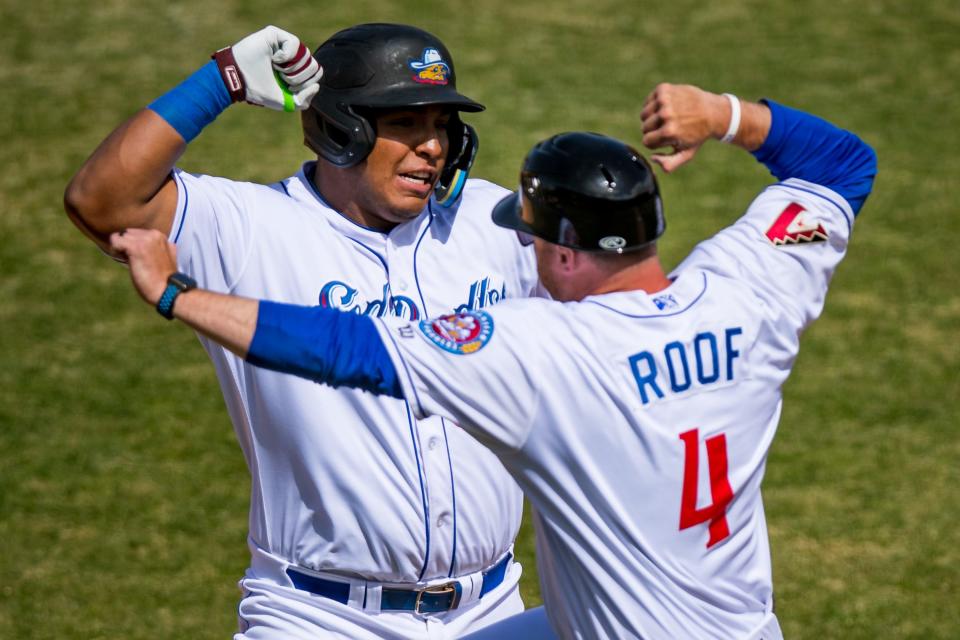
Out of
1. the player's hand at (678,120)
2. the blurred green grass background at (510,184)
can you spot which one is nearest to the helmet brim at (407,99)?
the player's hand at (678,120)

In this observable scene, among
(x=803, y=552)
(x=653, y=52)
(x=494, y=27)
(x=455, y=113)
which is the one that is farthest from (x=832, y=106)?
(x=455, y=113)

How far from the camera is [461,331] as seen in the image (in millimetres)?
3221

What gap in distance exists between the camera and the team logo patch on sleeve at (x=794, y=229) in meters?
3.67

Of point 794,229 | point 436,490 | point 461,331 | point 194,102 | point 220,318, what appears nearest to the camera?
point 220,318

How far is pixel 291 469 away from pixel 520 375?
1.06 m

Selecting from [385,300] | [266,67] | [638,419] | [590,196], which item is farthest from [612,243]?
[266,67]

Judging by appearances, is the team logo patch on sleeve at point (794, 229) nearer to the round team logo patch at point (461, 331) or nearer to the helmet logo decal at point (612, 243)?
the helmet logo decal at point (612, 243)

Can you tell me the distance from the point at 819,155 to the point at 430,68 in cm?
117

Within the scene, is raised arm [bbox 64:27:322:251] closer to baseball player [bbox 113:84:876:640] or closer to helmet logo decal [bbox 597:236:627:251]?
baseball player [bbox 113:84:876:640]

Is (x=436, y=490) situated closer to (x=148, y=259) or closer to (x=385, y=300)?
(x=385, y=300)

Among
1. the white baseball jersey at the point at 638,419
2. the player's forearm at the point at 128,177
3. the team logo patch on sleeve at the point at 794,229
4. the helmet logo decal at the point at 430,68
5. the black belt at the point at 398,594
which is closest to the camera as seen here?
the white baseball jersey at the point at 638,419

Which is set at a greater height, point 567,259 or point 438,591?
point 567,259

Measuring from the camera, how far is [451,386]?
3174 mm

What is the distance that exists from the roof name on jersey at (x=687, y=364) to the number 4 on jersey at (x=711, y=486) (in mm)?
119
